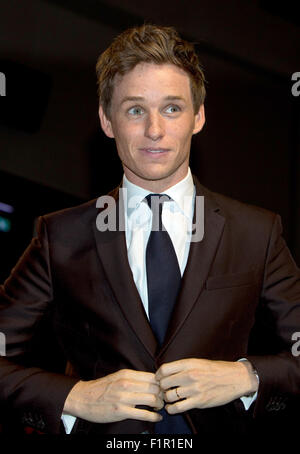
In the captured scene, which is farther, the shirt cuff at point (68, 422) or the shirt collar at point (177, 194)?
the shirt collar at point (177, 194)

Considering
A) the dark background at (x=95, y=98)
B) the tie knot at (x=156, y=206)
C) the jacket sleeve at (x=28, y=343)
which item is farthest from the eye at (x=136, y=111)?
the dark background at (x=95, y=98)

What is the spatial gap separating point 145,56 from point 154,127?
0.65ft

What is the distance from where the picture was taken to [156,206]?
194 centimetres

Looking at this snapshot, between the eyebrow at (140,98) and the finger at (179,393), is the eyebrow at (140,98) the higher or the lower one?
the higher one

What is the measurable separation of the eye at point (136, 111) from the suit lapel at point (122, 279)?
27cm

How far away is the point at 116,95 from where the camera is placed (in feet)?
6.44

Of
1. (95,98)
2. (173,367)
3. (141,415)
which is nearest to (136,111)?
(173,367)

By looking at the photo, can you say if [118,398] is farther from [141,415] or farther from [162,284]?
[162,284]

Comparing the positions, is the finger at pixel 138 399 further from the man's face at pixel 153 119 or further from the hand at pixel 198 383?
the man's face at pixel 153 119

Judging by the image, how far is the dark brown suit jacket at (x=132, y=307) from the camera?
1.80 metres

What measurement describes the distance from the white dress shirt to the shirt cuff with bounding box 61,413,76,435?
384 mm

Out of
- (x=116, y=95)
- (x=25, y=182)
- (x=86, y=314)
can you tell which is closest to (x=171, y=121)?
(x=116, y=95)

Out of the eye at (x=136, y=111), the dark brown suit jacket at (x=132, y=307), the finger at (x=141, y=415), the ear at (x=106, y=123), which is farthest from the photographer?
the ear at (x=106, y=123)

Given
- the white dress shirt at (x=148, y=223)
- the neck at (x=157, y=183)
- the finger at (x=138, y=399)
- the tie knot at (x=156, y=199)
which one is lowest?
the finger at (x=138, y=399)
